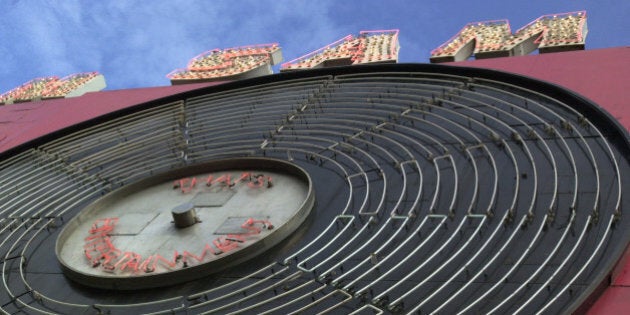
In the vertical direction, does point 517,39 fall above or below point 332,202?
above

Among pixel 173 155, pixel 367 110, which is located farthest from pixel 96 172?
pixel 367 110

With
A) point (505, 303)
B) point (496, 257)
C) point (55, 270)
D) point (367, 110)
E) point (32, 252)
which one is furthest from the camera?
point (367, 110)

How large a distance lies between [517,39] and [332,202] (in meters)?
18.4

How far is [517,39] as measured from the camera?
34.2 metres

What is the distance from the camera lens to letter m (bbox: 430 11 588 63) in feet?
105

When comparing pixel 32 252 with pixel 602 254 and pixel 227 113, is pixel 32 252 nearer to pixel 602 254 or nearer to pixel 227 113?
pixel 227 113

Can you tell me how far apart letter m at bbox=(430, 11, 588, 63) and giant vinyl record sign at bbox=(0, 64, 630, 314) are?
7307 mm

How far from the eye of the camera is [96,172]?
25812mm

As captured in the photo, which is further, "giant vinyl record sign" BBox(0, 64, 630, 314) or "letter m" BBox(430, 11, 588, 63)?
"letter m" BBox(430, 11, 588, 63)

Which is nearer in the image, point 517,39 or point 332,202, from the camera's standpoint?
point 332,202

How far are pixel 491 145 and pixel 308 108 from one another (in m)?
8.15

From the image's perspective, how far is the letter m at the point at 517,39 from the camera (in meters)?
31.9

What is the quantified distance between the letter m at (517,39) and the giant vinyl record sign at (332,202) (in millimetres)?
7307

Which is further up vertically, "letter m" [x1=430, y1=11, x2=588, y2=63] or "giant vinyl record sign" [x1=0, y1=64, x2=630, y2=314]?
"letter m" [x1=430, y1=11, x2=588, y2=63]
